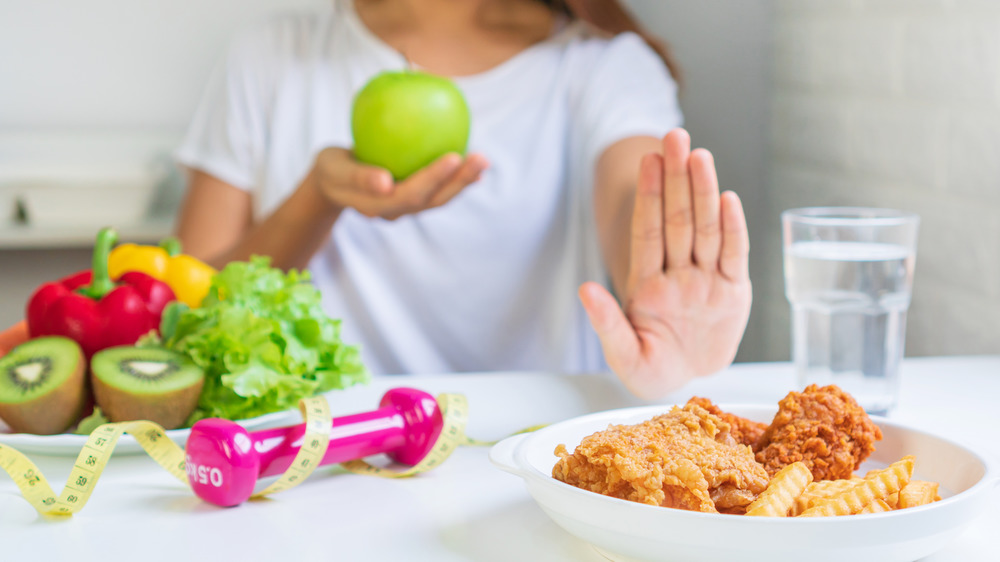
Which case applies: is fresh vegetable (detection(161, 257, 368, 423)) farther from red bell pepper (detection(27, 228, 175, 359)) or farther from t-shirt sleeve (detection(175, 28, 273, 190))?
t-shirt sleeve (detection(175, 28, 273, 190))

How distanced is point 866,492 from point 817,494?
0.03 metres

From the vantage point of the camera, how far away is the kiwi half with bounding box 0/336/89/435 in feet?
2.41

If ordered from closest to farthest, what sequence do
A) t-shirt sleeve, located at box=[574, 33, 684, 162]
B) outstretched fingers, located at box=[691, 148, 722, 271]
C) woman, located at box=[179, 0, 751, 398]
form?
outstretched fingers, located at box=[691, 148, 722, 271]
t-shirt sleeve, located at box=[574, 33, 684, 162]
woman, located at box=[179, 0, 751, 398]

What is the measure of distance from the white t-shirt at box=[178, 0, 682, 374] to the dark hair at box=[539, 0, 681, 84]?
0.06 feet

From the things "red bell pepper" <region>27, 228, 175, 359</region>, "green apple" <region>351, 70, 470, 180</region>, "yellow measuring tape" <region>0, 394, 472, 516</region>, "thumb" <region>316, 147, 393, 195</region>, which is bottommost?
"yellow measuring tape" <region>0, 394, 472, 516</region>

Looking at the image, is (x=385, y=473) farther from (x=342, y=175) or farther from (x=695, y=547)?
(x=342, y=175)

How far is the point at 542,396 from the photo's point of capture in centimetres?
93

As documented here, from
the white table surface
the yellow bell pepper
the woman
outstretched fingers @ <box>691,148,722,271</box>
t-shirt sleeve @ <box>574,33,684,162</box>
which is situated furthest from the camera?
the woman

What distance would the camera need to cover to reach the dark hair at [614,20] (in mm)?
1616

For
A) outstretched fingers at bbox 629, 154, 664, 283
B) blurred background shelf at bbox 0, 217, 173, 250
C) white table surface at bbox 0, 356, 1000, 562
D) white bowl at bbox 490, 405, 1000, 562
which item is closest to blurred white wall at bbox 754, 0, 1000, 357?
white table surface at bbox 0, 356, 1000, 562

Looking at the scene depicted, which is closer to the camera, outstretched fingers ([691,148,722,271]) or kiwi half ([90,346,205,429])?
kiwi half ([90,346,205,429])

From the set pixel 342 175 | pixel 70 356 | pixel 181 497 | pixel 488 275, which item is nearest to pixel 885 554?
pixel 181 497

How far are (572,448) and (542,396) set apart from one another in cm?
31

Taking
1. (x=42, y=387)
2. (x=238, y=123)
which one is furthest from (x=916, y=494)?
(x=238, y=123)
